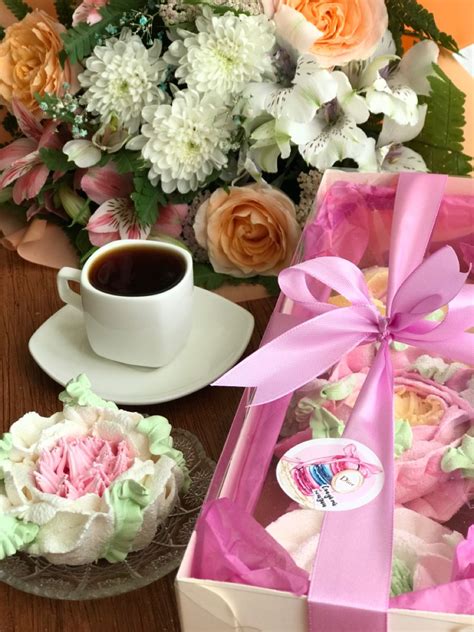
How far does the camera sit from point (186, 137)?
0.86 m

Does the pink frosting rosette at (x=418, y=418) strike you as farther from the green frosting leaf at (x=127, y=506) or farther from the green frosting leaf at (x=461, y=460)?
the green frosting leaf at (x=127, y=506)

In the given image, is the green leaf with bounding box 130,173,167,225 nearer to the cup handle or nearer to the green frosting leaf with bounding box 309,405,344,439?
the cup handle

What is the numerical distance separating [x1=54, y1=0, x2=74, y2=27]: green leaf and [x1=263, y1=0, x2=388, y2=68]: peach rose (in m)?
0.27

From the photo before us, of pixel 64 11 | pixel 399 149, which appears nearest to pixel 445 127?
pixel 399 149

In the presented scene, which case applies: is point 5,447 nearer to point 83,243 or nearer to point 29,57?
point 83,243

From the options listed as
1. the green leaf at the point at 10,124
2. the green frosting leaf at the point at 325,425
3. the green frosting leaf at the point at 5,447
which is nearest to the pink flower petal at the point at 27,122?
the green leaf at the point at 10,124

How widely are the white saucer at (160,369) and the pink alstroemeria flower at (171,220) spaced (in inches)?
3.7

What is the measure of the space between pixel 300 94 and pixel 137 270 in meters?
0.23

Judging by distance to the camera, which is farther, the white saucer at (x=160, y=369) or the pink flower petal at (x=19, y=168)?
the pink flower petal at (x=19, y=168)

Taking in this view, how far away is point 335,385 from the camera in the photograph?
57cm

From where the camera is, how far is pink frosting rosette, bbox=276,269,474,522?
52 cm

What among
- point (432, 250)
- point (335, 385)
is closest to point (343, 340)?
point (335, 385)

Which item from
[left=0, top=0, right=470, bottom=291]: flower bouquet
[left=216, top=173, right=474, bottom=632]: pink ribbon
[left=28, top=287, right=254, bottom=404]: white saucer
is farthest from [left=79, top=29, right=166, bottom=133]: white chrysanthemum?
[left=216, top=173, right=474, bottom=632]: pink ribbon

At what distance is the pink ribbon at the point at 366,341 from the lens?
438mm
